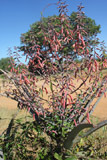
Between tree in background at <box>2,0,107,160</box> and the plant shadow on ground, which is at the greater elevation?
tree in background at <box>2,0,107,160</box>

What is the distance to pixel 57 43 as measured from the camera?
175 cm

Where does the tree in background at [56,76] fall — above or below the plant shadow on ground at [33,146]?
above

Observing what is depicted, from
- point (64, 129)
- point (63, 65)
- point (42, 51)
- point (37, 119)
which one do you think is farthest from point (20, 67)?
point (64, 129)

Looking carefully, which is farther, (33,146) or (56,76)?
(33,146)

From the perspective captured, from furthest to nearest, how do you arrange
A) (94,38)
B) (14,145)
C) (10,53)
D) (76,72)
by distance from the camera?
(14,145) → (10,53) → (76,72) → (94,38)

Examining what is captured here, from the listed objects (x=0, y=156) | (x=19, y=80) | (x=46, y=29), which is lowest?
(x=0, y=156)

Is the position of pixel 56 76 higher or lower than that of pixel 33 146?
higher

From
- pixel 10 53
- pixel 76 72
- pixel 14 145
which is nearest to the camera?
→ pixel 76 72

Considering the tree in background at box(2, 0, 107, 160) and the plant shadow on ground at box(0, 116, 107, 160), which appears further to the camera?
the plant shadow on ground at box(0, 116, 107, 160)

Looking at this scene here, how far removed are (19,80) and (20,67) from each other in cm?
31

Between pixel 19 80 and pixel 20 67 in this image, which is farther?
pixel 20 67

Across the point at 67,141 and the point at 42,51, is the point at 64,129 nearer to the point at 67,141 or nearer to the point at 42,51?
the point at 67,141

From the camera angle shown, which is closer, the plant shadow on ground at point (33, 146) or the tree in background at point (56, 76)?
Answer: the tree in background at point (56, 76)

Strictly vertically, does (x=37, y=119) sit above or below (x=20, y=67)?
below
